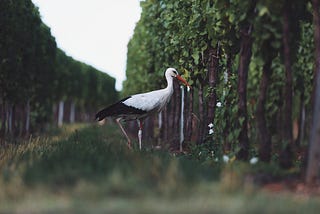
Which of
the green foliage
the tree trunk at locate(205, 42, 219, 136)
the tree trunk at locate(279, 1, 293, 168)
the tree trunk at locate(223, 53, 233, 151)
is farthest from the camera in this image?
the tree trunk at locate(205, 42, 219, 136)

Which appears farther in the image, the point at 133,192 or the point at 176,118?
the point at 176,118

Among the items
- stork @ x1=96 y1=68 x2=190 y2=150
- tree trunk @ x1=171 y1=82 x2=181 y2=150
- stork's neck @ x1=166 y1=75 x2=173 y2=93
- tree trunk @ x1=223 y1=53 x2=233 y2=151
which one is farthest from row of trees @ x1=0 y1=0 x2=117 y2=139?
tree trunk @ x1=223 y1=53 x2=233 y2=151

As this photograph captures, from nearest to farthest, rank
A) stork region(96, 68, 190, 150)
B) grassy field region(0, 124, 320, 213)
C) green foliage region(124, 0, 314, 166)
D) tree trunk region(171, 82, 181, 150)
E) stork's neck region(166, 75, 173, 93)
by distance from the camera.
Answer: grassy field region(0, 124, 320, 213) → green foliage region(124, 0, 314, 166) → stork region(96, 68, 190, 150) → stork's neck region(166, 75, 173, 93) → tree trunk region(171, 82, 181, 150)

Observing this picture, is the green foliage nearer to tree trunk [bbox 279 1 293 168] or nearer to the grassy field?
tree trunk [bbox 279 1 293 168]

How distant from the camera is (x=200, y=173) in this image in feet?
25.3

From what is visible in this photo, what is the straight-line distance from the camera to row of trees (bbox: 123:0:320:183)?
940 centimetres

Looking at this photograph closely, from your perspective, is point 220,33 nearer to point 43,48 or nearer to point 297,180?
point 297,180

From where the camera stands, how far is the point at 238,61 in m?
12.7

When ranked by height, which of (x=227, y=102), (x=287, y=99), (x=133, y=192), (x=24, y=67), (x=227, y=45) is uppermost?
(x=24, y=67)

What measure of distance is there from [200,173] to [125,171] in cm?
94

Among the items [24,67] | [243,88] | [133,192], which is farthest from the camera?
[24,67]

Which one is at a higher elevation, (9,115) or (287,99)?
(9,115)

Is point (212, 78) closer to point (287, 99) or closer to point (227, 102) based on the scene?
point (227, 102)

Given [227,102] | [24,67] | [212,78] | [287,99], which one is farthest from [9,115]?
[287,99]
